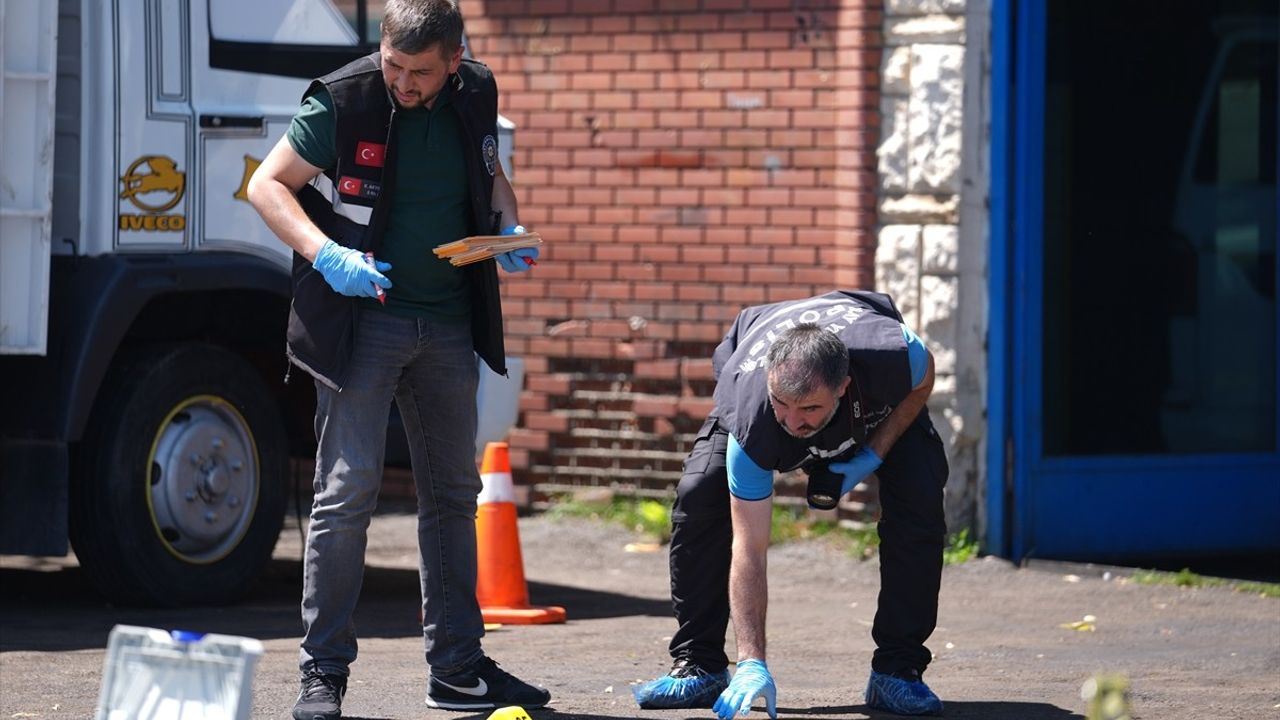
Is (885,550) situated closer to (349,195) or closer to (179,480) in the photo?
(349,195)

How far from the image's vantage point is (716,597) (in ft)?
16.9

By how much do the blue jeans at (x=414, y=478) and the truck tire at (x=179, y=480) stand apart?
176 centimetres

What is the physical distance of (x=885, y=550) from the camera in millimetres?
5082

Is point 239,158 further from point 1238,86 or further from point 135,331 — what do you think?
point 1238,86

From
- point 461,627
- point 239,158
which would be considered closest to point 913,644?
point 461,627

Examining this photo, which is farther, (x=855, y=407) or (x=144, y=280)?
(x=144, y=280)

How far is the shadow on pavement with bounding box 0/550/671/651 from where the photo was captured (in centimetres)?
616

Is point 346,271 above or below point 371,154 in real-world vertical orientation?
below

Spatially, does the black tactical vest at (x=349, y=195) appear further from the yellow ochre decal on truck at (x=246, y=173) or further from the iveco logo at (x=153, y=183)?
the yellow ochre decal on truck at (x=246, y=173)

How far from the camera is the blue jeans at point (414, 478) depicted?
15.3 ft

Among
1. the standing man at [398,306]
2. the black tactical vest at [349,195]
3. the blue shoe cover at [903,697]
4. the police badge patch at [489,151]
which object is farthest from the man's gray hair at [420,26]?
the blue shoe cover at [903,697]

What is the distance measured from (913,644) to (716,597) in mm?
522

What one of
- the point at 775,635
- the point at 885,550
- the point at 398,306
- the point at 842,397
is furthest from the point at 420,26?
the point at 775,635

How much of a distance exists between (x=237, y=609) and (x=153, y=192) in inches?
56.4
